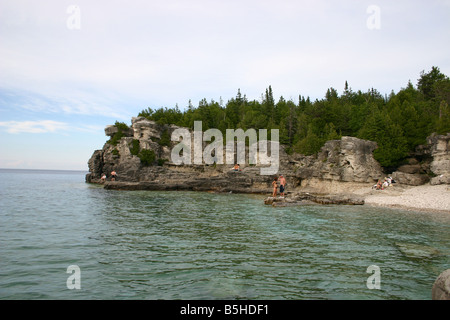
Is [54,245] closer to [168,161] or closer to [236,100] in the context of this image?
[168,161]

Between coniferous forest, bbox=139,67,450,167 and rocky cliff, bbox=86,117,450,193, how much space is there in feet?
9.22

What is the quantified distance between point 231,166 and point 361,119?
34908 millimetres

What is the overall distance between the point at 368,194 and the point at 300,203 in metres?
13.9

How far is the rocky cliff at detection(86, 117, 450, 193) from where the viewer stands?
159 feet

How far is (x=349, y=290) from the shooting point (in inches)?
352
